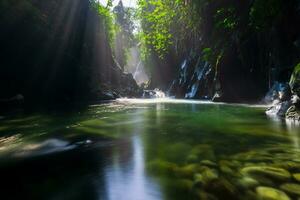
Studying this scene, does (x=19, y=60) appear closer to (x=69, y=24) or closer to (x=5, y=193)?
(x=69, y=24)

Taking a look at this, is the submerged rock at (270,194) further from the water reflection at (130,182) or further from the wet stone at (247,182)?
the water reflection at (130,182)

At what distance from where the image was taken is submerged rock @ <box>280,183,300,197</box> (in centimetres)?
399

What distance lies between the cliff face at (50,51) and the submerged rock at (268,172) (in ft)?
85.0

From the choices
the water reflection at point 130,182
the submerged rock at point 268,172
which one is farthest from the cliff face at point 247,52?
the water reflection at point 130,182

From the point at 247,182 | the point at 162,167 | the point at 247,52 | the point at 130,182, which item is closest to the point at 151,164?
the point at 162,167

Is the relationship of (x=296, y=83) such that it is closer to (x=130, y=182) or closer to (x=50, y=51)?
(x=130, y=182)

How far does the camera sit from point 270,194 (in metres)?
3.96

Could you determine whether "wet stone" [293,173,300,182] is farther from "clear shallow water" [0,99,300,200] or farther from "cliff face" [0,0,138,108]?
"cliff face" [0,0,138,108]

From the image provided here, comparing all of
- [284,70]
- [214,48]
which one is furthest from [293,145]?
[214,48]

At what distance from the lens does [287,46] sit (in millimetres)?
19703

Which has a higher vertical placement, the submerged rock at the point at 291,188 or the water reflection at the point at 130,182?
the submerged rock at the point at 291,188

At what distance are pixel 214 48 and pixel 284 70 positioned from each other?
1347cm

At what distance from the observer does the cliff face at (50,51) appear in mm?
26984

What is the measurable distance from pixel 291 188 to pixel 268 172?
775mm
